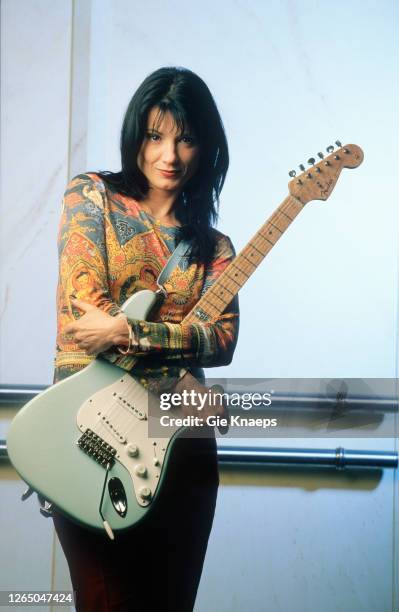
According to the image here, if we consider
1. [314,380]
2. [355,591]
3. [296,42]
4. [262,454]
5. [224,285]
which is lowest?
[355,591]

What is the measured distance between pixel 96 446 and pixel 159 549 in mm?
236

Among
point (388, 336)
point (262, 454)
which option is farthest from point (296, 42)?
point (262, 454)

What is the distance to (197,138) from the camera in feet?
5.50

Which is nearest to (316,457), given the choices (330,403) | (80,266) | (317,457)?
(317,457)

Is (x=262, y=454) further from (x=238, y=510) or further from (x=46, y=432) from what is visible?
(x=46, y=432)

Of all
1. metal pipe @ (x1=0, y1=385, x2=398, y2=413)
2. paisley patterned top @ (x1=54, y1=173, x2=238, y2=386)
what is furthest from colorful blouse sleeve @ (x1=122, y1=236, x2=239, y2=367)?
metal pipe @ (x1=0, y1=385, x2=398, y2=413)

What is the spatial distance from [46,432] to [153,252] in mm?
382

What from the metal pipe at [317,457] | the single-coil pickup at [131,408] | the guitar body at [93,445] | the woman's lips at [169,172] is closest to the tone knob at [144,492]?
the guitar body at [93,445]

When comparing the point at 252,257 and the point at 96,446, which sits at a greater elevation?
the point at 252,257

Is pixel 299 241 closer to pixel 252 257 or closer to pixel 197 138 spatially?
pixel 252 257

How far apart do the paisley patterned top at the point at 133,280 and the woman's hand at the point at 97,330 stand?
12 millimetres

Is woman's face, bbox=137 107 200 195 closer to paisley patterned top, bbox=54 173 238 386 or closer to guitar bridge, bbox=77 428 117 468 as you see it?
paisley patterned top, bbox=54 173 238 386

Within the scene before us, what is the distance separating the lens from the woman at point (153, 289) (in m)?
1.60

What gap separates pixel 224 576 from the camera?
1724mm
